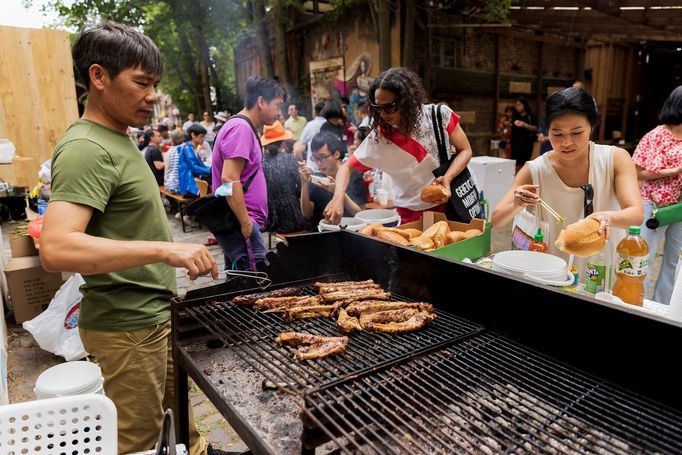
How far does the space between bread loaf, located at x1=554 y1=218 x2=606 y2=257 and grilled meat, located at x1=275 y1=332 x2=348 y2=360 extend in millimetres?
1205

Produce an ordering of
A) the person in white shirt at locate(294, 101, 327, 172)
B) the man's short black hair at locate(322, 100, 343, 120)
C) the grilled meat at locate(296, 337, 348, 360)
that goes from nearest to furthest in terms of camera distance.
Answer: the grilled meat at locate(296, 337, 348, 360) → the man's short black hair at locate(322, 100, 343, 120) → the person in white shirt at locate(294, 101, 327, 172)

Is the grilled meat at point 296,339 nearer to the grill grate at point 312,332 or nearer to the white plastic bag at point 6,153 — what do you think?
the grill grate at point 312,332

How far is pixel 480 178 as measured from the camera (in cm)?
765

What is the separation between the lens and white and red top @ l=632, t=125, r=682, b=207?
434 cm

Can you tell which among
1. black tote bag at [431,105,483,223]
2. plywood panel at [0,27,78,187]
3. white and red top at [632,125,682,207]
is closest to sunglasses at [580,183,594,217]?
black tote bag at [431,105,483,223]

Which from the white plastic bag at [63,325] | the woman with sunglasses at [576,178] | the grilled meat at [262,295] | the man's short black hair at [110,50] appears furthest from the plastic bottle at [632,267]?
the white plastic bag at [63,325]

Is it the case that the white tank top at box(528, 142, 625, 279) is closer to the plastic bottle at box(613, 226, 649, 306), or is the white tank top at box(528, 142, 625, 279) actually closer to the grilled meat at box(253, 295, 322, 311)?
the plastic bottle at box(613, 226, 649, 306)

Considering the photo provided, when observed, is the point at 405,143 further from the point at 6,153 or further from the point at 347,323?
the point at 6,153

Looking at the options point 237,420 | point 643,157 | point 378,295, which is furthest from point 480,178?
point 237,420

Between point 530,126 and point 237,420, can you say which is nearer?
point 237,420

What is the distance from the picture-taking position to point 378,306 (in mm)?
2305

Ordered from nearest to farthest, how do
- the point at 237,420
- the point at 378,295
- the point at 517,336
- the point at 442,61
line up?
the point at 237,420 → the point at 517,336 → the point at 378,295 → the point at 442,61

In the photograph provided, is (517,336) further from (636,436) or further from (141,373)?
(141,373)

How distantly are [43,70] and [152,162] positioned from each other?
418 cm
